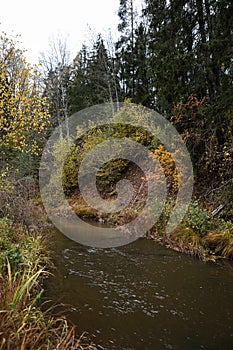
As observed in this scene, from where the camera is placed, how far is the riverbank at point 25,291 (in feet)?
8.07

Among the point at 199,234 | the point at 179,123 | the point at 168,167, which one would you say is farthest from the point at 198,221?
the point at 179,123

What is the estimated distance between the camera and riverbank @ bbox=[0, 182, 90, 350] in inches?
96.9

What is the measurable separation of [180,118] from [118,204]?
5208 millimetres

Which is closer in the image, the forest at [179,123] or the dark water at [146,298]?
the dark water at [146,298]

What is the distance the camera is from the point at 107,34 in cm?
1792

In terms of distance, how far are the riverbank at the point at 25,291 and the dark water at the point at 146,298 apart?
37cm

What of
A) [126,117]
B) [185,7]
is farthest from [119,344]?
[126,117]

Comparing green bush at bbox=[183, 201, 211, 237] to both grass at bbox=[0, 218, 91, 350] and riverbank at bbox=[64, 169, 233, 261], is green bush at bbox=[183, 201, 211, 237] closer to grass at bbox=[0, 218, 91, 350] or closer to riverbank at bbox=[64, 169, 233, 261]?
riverbank at bbox=[64, 169, 233, 261]

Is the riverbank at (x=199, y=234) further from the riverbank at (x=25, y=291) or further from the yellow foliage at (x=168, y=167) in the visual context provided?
the riverbank at (x=25, y=291)

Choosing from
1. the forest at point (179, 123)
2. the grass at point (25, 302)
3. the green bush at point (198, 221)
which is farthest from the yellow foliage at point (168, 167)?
the grass at point (25, 302)

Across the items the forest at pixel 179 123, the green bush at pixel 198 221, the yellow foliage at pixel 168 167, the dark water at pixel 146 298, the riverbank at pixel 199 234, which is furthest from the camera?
the yellow foliage at pixel 168 167

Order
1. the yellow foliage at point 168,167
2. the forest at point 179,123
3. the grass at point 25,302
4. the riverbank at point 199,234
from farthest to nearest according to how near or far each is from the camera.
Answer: the yellow foliage at point 168,167 → the riverbank at point 199,234 → the forest at point 179,123 → the grass at point 25,302

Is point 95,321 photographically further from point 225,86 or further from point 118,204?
point 118,204

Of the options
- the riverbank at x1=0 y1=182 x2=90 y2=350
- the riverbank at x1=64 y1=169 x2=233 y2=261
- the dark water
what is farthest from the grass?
the riverbank at x1=64 y1=169 x2=233 y2=261
